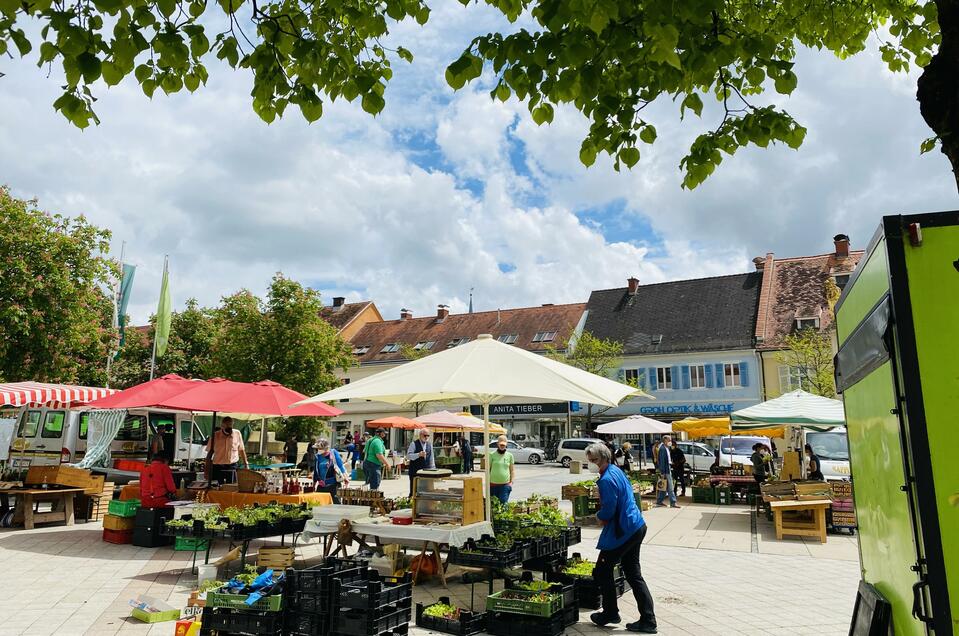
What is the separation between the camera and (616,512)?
6324 millimetres

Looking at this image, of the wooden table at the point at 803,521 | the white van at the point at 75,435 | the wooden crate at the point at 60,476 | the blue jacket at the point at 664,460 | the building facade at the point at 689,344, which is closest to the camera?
the wooden table at the point at 803,521

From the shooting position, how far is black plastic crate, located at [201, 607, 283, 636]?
5.23 metres

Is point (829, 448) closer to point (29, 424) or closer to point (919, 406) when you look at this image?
point (919, 406)

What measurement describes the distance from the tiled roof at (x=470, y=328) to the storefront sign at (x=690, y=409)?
696 centimetres

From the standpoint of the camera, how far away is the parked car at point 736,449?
80.5 feet

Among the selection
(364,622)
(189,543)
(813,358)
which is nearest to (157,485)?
(189,543)

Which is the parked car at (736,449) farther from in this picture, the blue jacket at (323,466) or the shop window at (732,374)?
the blue jacket at (323,466)

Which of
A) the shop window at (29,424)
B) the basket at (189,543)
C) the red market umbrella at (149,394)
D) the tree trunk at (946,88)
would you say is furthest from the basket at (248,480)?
the shop window at (29,424)

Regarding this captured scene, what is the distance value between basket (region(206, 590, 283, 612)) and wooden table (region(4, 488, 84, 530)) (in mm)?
8528

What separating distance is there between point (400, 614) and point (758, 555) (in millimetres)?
7016

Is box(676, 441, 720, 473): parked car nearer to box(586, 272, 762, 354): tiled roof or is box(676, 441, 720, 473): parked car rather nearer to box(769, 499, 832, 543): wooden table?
box(586, 272, 762, 354): tiled roof

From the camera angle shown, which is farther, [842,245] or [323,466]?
[842,245]

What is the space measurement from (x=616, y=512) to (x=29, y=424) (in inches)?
787

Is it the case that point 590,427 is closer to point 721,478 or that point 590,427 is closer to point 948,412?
point 721,478
